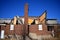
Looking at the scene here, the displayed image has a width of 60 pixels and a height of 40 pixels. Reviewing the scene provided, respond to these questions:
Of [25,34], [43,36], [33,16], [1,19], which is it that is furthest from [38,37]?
[1,19]

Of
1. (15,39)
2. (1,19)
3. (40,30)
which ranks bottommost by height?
(15,39)

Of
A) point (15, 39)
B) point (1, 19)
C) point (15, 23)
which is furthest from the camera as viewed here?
point (1, 19)

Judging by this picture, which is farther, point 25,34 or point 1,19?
point 1,19

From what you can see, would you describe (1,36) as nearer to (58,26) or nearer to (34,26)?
(34,26)

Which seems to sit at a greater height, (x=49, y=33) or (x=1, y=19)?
(x=1, y=19)

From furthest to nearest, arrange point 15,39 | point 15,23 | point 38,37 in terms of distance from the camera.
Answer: point 15,23
point 38,37
point 15,39

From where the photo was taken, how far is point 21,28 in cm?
1947

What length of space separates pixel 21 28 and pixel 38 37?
321 centimetres

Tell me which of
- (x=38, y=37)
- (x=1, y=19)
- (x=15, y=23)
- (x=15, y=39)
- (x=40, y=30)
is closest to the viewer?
(x=15, y=39)

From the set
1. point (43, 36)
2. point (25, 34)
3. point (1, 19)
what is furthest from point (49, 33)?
point (1, 19)

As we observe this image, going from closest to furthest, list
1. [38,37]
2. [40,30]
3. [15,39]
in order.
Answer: [15,39]
[38,37]
[40,30]

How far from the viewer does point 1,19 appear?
2497 cm

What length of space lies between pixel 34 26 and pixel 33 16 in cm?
647

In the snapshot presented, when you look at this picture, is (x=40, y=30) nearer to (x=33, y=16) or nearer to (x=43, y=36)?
(x=43, y=36)
